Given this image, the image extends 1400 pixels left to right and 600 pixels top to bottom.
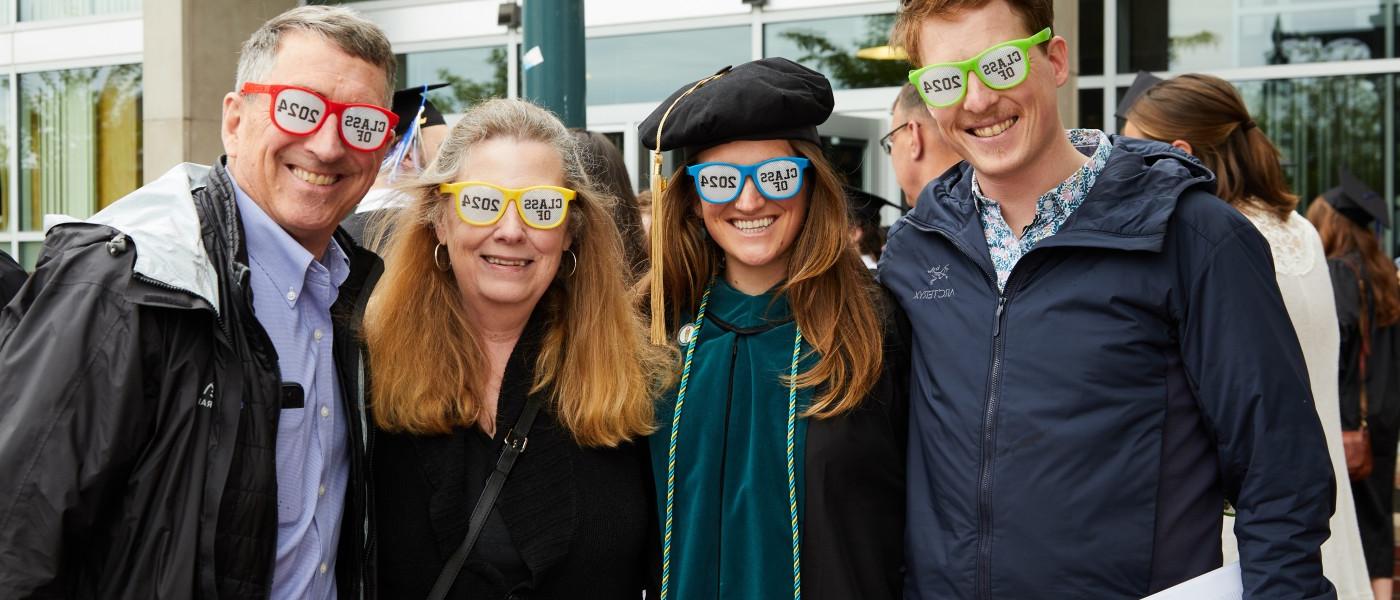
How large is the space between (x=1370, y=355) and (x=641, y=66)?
19.0ft

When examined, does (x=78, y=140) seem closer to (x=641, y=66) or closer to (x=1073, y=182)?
(x=641, y=66)

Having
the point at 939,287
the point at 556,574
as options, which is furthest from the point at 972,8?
the point at 556,574

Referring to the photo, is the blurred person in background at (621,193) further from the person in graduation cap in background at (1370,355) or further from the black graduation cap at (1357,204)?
the black graduation cap at (1357,204)

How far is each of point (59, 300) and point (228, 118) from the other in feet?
2.27

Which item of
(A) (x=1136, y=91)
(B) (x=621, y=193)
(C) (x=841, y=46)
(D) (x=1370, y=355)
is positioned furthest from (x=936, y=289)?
(C) (x=841, y=46)

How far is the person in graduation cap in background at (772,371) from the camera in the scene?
277 centimetres

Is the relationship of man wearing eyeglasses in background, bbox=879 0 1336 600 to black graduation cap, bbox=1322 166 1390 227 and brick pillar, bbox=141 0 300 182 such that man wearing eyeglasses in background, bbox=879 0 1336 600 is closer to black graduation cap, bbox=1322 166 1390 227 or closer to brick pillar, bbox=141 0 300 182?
black graduation cap, bbox=1322 166 1390 227

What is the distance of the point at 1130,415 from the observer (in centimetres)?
244

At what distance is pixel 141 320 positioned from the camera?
2160mm

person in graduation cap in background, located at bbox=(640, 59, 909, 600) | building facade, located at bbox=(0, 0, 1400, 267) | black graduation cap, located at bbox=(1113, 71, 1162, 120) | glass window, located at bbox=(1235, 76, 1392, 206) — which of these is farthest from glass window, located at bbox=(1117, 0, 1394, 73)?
person in graduation cap in background, located at bbox=(640, 59, 909, 600)

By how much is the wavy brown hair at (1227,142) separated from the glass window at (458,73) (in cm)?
746

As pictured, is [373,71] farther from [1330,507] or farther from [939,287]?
[1330,507]

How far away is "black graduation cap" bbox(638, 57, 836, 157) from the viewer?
2861 mm

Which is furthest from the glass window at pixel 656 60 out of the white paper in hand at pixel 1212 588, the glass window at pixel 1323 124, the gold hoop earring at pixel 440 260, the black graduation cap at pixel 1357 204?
the white paper in hand at pixel 1212 588
